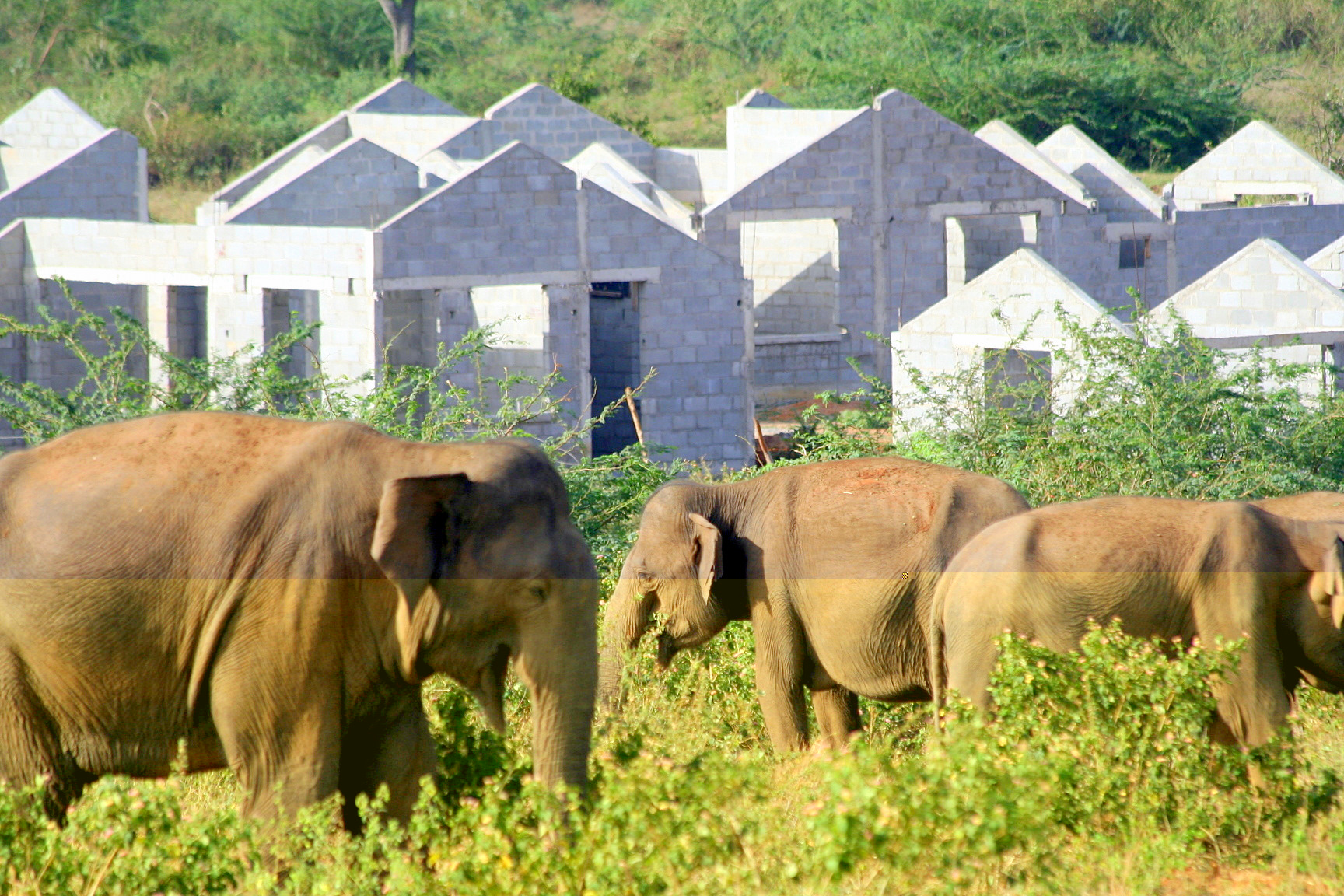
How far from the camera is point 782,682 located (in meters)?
7.72

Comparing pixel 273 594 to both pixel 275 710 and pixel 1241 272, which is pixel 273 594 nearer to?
pixel 275 710

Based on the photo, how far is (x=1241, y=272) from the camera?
14109 millimetres

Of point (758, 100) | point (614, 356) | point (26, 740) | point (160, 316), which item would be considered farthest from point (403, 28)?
point (26, 740)

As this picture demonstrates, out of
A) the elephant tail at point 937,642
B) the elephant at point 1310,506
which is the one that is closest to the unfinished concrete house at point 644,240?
the elephant at point 1310,506

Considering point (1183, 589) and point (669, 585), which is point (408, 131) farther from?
point (1183, 589)

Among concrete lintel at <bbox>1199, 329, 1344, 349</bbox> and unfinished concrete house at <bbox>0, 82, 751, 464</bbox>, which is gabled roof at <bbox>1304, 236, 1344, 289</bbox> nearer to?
concrete lintel at <bbox>1199, 329, 1344, 349</bbox>

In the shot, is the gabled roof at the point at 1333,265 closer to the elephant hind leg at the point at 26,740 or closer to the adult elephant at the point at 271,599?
the adult elephant at the point at 271,599

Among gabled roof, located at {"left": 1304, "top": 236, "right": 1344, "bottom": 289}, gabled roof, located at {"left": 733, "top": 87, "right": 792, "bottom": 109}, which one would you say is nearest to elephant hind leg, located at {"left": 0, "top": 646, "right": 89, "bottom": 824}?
gabled roof, located at {"left": 1304, "top": 236, "right": 1344, "bottom": 289}

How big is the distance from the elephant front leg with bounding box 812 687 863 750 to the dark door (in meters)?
10.9

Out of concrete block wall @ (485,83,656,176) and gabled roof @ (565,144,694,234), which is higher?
concrete block wall @ (485,83,656,176)

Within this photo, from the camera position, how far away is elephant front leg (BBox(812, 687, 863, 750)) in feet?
26.6

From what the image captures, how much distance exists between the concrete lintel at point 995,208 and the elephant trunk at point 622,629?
16.7m

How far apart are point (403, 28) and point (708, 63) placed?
33.4ft

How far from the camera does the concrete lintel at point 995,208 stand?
2369 cm
